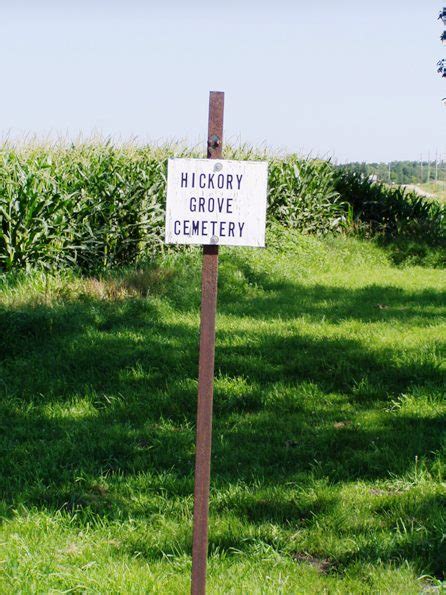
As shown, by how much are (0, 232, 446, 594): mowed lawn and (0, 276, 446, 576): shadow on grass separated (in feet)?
0.06

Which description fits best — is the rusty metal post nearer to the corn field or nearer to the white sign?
the white sign

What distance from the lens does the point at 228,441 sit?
5676 mm

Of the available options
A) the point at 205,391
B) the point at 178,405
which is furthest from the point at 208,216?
the point at 178,405

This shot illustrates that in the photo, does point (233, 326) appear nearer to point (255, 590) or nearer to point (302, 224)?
point (255, 590)

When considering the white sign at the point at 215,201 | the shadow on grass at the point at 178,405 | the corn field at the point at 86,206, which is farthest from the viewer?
the corn field at the point at 86,206

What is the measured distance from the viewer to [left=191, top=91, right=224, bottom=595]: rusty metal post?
11.2 ft

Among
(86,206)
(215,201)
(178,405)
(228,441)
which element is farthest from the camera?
(86,206)

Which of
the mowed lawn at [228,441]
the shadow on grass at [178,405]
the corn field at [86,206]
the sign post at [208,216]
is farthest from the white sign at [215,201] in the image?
the corn field at [86,206]

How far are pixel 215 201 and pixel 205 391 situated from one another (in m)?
0.85

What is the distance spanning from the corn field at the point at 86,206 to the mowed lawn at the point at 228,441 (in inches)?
42.4

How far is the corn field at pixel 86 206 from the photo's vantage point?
11008 millimetres

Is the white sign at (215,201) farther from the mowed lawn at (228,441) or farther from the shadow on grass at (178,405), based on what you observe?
the shadow on grass at (178,405)

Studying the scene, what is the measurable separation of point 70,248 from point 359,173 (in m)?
8.65

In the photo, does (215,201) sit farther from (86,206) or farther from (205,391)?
(86,206)
